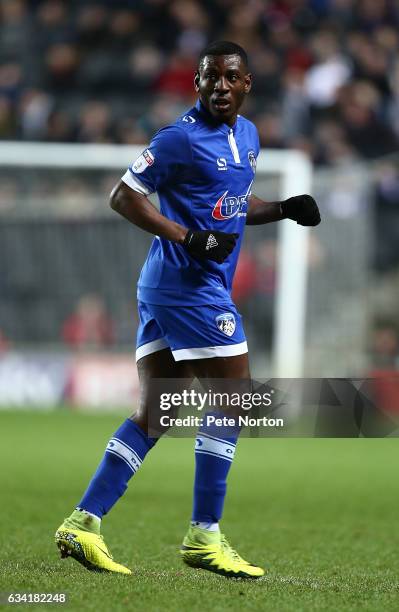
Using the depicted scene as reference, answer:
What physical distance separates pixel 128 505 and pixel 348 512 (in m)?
1.23

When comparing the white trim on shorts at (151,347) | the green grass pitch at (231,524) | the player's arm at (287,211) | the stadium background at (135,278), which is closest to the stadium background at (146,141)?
the stadium background at (135,278)

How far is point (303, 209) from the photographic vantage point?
15.4 feet

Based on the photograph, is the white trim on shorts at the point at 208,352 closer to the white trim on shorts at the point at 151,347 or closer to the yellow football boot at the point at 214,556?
the white trim on shorts at the point at 151,347

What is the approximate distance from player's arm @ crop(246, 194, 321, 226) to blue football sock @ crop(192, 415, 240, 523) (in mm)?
919

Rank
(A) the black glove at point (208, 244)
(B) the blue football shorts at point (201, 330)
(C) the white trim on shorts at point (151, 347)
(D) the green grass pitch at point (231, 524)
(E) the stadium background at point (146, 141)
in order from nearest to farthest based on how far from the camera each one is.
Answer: (D) the green grass pitch at point (231, 524), (A) the black glove at point (208, 244), (B) the blue football shorts at point (201, 330), (C) the white trim on shorts at point (151, 347), (E) the stadium background at point (146, 141)

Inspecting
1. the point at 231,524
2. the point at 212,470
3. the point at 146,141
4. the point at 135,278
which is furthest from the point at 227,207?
the point at 146,141

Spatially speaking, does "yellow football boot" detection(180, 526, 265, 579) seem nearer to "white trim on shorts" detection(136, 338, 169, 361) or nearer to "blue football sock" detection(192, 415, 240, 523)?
"blue football sock" detection(192, 415, 240, 523)

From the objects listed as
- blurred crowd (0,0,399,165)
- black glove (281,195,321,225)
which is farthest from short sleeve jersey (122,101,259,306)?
blurred crowd (0,0,399,165)

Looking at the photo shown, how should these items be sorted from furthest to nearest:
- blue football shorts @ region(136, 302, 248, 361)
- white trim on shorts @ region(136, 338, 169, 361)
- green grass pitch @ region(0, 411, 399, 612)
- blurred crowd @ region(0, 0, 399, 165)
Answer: blurred crowd @ region(0, 0, 399, 165)
white trim on shorts @ region(136, 338, 169, 361)
blue football shorts @ region(136, 302, 248, 361)
green grass pitch @ region(0, 411, 399, 612)

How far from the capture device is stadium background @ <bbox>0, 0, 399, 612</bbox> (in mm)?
4820

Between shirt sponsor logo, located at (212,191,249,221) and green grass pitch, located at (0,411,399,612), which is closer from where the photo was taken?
green grass pitch, located at (0,411,399,612)

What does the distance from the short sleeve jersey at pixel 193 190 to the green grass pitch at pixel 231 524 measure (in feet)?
3.53

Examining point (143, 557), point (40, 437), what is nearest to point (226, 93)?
point (143, 557)

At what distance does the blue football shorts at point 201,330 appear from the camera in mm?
4332
